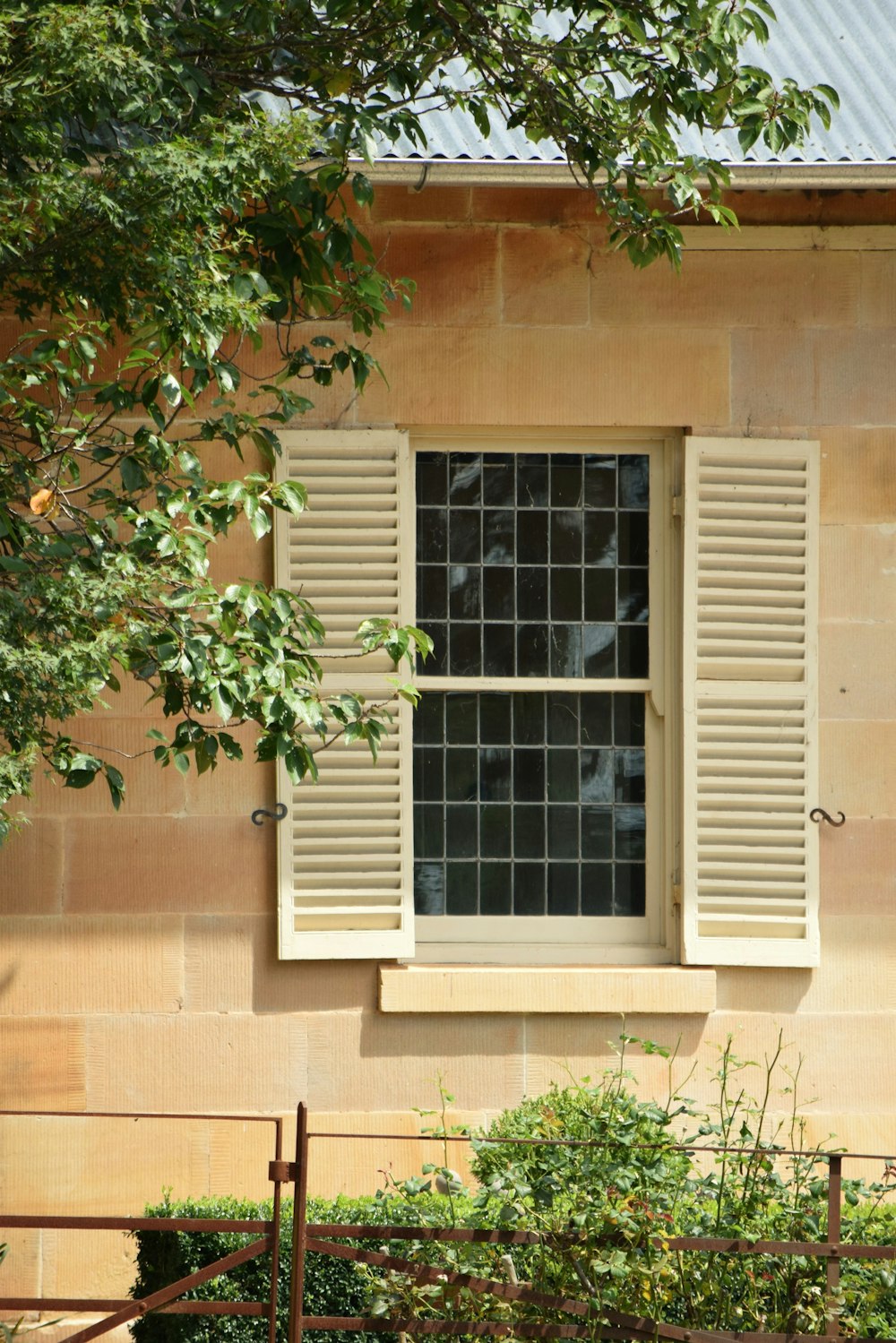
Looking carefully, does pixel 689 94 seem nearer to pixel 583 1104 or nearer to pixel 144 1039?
pixel 583 1104

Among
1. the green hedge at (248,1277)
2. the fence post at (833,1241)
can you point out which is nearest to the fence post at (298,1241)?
the green hedge at (248,1277)

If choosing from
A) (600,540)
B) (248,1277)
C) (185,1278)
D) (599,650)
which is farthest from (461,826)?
(185,1278)

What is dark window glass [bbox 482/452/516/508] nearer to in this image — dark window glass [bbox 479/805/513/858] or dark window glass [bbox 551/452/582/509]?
dark window glass [bbox 551/452/582/509]

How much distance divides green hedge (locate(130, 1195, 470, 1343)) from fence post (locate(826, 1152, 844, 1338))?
1.20 m

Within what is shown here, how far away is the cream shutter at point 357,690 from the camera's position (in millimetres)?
5500

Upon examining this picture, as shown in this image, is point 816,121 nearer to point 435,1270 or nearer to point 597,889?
point 597,889

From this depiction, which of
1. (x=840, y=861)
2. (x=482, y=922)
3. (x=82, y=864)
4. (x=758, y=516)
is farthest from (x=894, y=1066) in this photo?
(x=82, y=864)

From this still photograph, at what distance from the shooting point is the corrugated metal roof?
17.5 ft

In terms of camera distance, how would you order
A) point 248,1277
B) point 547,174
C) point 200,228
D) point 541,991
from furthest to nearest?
point 541,991, point 547,174, point 248,1277, point 200,228

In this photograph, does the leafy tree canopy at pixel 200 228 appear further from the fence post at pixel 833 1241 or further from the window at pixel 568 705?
the fence post at pixel 833 1241

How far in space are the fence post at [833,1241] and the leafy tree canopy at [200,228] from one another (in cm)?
168

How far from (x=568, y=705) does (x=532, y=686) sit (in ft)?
0.53

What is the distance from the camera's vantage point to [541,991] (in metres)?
5.46

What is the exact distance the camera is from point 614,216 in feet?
15.3
